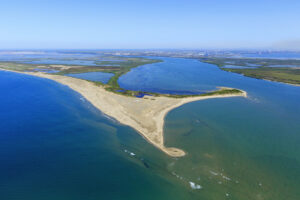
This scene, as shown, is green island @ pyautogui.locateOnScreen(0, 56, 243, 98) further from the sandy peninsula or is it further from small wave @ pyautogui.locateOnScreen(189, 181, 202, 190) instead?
small wave @ pyautogui.locateOnScreen(189, 181, 202, 190)

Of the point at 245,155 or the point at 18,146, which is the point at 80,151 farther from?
the point at 245,155

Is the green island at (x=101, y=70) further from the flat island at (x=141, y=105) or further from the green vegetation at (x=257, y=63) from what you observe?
the green vegetation at (x=257, y=63)

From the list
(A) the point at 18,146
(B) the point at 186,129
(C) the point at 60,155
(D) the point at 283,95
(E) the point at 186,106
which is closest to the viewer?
(C) the point at 60,155

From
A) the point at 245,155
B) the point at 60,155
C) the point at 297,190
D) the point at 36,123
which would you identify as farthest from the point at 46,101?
the point at 297,190

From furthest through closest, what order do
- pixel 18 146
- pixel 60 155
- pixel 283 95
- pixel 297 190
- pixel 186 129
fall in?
pixel 283 95 < pixel 186 129 < pixel 18 146 < pixel 60 155 < pixel 297 190

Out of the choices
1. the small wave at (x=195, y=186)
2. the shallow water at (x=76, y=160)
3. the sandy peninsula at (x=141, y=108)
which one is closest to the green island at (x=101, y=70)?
the sandy peninsula at (x=141, y=108)

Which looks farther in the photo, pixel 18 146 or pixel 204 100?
pixel 204 100

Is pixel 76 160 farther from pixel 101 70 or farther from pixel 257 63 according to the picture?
pixel 257 63
